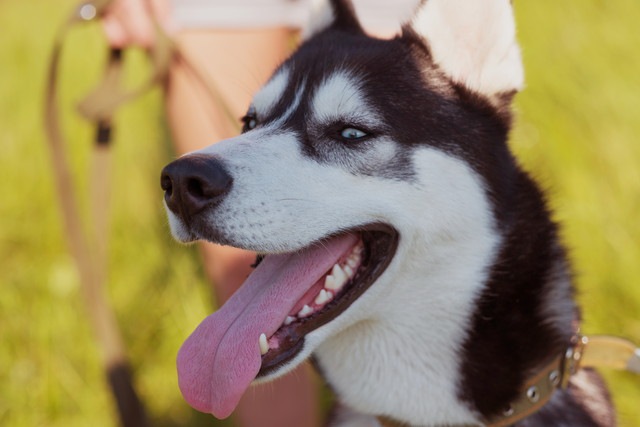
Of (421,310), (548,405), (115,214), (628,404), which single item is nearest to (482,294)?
(421,310)

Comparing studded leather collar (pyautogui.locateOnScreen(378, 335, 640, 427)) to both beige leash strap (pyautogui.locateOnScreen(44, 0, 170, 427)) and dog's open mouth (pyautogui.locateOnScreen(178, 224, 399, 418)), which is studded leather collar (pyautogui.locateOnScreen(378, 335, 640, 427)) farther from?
beige leash strap (pyautogui.locateOnScreen(44, 0, 170, 427))

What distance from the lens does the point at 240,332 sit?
6.15ft

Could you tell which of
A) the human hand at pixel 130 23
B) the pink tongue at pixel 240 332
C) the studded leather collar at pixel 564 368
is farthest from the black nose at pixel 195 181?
the human hand at pixel 130 23

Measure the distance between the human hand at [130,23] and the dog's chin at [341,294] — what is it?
46.7 inches

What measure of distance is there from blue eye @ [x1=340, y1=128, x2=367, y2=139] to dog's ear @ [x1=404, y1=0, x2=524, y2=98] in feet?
1.16

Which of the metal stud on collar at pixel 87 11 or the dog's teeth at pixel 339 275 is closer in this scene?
the dog's teeth at pixel 339 275

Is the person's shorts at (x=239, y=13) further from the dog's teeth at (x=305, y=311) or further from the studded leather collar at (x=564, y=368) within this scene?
the studded leather collar at (x=564, y=368)

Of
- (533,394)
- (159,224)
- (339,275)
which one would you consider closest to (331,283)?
(339,275)

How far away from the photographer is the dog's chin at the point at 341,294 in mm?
1851

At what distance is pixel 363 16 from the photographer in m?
2.97

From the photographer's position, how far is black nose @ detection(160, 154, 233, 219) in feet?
5.82

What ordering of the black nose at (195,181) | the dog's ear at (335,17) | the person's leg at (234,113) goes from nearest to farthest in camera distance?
the black nose at (195,181), the dog's ear at (335,17), the person's leg at (234,113)

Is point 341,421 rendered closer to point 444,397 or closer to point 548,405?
point 444,397

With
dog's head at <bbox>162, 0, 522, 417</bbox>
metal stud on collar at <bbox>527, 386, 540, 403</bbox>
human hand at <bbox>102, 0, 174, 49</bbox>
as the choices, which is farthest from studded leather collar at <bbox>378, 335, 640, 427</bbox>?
human hand at <bbox>102, 0, 174, 49</bbox>
